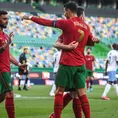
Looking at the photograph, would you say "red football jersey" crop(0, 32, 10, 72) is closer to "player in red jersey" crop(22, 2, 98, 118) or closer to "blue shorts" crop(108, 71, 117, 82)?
"player in red jersey" crop(22, 2, 98, 118)

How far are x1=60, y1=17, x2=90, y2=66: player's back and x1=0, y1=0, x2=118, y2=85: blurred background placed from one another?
82.1 feet

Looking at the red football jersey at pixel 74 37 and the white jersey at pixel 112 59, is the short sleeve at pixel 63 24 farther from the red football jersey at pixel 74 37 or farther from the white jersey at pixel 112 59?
the white jersey at pixel 112 59

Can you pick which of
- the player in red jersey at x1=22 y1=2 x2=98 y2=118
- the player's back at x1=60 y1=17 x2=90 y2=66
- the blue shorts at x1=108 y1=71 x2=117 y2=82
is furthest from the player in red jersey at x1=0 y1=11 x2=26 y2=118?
the blue shorts at x1=108 y1=71 x2=117 y2=82

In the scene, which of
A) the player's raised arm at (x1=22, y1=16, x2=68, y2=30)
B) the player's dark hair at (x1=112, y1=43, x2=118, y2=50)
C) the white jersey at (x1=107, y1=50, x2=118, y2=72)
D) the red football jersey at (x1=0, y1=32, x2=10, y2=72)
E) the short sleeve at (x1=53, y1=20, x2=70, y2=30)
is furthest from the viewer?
the white jersey at (x1=107, y1=50, x2=118, y2=72)

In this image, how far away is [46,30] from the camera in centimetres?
4903

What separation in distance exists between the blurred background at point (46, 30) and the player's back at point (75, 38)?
2504cm

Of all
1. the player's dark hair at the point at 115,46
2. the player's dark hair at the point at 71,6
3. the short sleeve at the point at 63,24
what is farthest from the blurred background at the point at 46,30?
the short sleeve at the point at 63,24

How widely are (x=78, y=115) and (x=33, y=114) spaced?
2600 mm

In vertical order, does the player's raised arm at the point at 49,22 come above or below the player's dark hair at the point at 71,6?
below

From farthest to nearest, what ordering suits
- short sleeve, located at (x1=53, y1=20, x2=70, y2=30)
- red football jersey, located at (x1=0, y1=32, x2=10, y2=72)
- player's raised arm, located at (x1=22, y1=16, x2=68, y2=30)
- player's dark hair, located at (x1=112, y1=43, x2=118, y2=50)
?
1. player's dark hair, located at (x1=112, y1=43, x2=118, y2=50)
2. red football jersey, located at (x1=0, y1=32, x2=10, y2=72)
3. short sleeve, located at (x1=53, y1=20, x2=70, y2=30)
4. player's raised arm, located at (x1=22, y1=16, x2=68, y2=30)

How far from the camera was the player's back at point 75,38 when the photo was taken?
30.5 ft

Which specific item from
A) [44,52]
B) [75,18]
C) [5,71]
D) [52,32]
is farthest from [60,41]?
[52,32]

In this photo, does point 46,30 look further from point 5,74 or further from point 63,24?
point 63,24

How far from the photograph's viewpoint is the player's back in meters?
9.30
